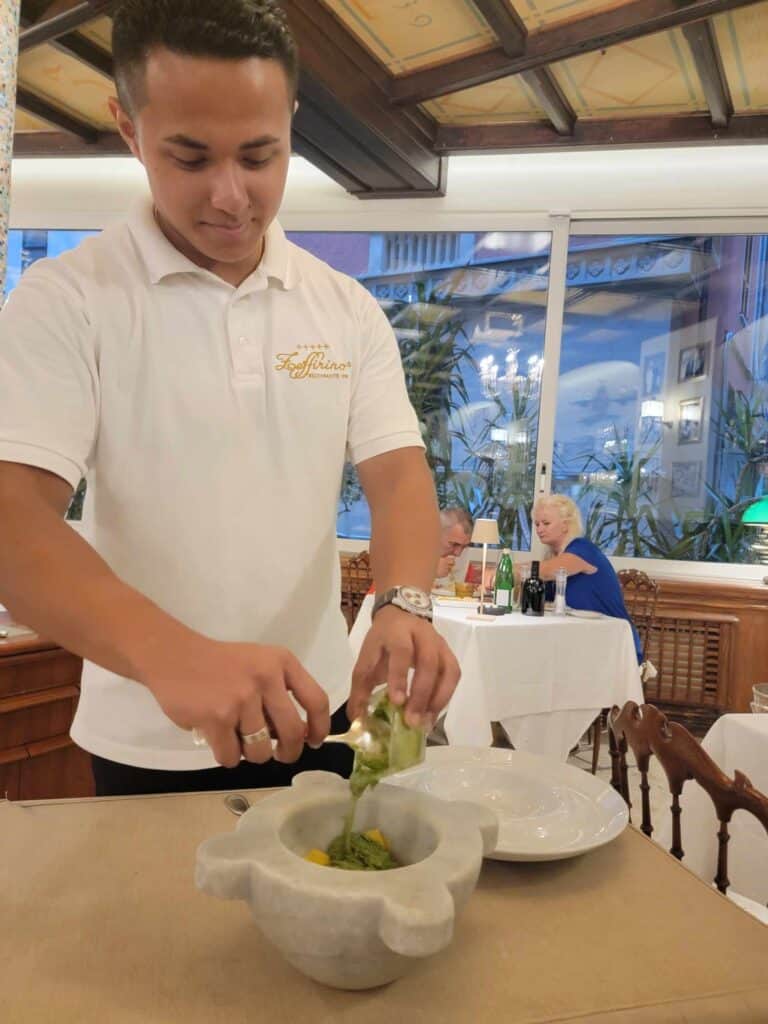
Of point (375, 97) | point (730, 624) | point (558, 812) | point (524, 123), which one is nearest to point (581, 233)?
point (524, 123)

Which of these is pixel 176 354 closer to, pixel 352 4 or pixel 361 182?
pixel 352 4

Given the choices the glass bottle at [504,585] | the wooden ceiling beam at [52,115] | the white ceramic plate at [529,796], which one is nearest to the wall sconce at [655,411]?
the glass bottle at [504,585]

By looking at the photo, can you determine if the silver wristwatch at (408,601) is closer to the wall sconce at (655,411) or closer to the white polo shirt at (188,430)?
the white polo shirt at (188,430)

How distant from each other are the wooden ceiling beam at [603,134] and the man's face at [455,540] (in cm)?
224

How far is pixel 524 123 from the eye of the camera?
16.4ft

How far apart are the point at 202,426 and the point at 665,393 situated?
4.80m

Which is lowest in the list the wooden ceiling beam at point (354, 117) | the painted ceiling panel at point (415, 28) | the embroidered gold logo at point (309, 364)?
the embroidered gold logo at point (309, 364)

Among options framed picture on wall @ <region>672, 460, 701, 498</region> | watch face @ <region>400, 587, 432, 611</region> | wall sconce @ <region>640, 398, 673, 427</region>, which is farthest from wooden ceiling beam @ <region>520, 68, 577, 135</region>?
watch face @ <region>400, 587, 432, 611</region>

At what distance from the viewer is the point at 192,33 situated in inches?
36.1

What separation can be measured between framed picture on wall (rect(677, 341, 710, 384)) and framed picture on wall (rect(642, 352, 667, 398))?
0.11 m

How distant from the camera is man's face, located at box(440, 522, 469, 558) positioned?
5.01m

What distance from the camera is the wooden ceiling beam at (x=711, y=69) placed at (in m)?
3.78

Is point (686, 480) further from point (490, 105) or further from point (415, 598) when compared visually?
point (415, 598)

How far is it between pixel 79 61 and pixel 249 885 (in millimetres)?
4717
